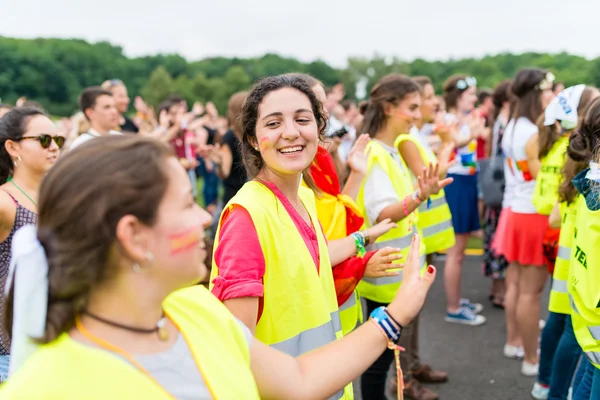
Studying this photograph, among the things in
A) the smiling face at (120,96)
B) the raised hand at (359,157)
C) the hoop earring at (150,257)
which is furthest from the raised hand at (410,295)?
the smiling face at (120,96)

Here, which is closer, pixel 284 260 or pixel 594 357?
pixel 284 260

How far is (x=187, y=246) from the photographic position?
3.68ft

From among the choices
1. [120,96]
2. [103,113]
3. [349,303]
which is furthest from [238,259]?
Answer: [120,96]

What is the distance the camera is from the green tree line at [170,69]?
47.8 m

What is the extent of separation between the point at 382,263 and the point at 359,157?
3.17ft

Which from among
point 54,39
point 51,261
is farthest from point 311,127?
point 54,39

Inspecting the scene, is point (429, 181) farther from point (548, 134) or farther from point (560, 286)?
point (548, 134)

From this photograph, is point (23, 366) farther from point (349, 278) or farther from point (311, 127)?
point (349, 278)

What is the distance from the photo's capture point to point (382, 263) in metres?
2.23

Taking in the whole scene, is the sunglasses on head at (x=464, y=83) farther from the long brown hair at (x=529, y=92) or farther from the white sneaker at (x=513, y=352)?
the white sneaker at (x=513, y=352)

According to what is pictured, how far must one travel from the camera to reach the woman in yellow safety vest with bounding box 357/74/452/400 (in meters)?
2.93

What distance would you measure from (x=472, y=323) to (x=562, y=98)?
7.81 ft

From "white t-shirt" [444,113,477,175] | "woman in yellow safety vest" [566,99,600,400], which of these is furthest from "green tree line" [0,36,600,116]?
"woman in yellow safety vest" [566,99,600,400]

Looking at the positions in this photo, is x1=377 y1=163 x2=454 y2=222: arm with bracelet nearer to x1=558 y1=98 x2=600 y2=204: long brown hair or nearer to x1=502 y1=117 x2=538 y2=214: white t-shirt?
x1=558 y1=98 x2=600 y2=204: long brown hair
